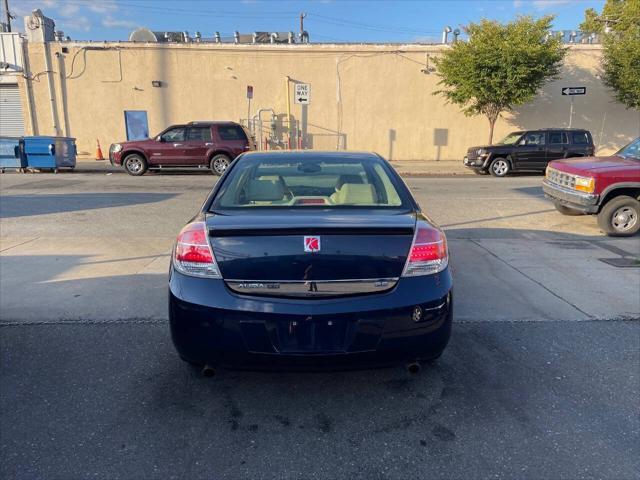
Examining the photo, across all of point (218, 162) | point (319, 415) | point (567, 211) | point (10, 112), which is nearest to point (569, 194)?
point (567, 211)

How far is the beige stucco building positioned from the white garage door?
1016 millimetres

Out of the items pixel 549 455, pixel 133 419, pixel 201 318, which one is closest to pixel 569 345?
pixel 549 455

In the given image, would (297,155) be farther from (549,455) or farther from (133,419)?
(549,455)

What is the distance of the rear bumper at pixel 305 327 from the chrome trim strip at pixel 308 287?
38 millimetres

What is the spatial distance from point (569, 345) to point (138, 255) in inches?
210

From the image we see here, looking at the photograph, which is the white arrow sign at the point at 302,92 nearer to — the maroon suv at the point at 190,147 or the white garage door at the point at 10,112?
the maroon suv at the point at 190,147

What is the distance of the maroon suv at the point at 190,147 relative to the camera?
666 inches

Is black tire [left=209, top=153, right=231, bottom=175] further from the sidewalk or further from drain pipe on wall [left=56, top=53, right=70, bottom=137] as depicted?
drain pipe on wall [left=56, top=53, right=70, bottom=137]

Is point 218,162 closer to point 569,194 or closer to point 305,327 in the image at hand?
point 569,194

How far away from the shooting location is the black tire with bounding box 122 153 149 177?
17.1 meters

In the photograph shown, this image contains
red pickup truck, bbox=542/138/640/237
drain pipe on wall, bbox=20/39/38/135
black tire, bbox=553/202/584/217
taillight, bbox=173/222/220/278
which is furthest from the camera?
drain pipe on wall, bbox=20/39/38/135

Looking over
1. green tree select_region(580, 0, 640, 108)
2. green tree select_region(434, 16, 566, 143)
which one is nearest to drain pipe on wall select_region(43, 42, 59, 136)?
green tree select_region(434, 16, 566, 143)

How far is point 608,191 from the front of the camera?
7.83 metres

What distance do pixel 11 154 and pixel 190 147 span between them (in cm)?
660
